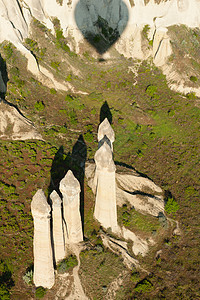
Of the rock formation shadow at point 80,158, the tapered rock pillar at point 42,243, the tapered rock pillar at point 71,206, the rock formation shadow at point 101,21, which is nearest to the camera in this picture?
the tapered rock pillar at point 42,243

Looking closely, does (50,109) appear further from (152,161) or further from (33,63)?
(152,161)

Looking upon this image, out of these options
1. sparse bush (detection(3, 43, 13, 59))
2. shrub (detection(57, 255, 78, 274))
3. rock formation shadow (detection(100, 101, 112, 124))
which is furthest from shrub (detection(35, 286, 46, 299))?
sparse bush (detection(3, 43, 13, 59))

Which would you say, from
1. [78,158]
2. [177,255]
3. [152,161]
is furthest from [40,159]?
[177,255]

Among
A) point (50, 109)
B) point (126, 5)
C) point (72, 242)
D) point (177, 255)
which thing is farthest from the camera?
point (126, 5)

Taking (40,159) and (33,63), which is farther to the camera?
(33,63)

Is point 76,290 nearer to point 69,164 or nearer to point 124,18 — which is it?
point 69,164

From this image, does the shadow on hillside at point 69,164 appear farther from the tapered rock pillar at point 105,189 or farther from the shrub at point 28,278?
the shrub at point 28,278

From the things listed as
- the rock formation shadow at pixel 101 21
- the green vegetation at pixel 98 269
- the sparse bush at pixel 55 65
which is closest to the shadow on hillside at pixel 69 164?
the green vegetation at pixel 98 269
